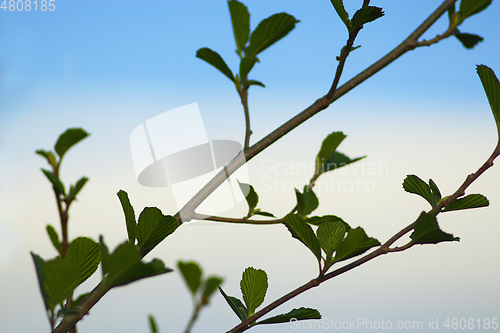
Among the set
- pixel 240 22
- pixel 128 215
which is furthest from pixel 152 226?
pixel 240 22

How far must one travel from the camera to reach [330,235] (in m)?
0.25

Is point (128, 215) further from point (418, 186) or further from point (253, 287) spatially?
point (418, 186)

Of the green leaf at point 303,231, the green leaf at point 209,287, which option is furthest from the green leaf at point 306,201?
the green leaf at point 209,287

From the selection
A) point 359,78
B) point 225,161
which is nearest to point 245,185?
point 225,161

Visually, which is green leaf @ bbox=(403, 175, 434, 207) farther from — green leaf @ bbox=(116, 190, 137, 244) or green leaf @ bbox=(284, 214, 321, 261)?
green leaf @ bbox=(116, 190, 137, 244)

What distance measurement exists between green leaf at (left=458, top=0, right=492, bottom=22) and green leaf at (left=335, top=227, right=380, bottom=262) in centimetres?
16

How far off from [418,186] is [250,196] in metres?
0.13

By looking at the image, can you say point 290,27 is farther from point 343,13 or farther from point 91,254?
point 91,254

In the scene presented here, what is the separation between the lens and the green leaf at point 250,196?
321 mm

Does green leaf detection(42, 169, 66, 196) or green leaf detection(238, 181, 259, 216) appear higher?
green leaf detection(42, 169, 66, 196)

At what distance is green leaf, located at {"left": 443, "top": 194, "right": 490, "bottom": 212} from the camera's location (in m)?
0.26

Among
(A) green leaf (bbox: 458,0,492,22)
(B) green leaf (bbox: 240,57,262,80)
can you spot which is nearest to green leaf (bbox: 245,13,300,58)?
(B) green leaf (bbox: 240,57,262,80)

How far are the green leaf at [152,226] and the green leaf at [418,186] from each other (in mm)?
180

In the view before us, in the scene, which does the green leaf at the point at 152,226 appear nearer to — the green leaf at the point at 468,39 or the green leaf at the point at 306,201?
the green leaf at the point at 306,201
